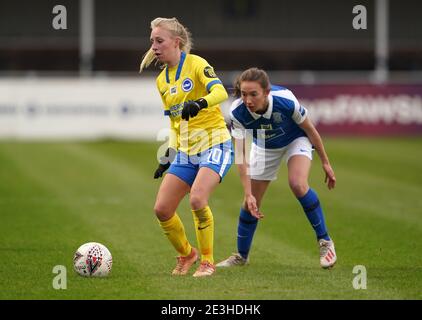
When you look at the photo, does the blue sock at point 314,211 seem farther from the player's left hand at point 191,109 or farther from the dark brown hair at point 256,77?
the player's left hand at point 191,109

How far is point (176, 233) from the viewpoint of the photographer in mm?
9266

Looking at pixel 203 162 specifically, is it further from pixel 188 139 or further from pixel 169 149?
pixel 169 149

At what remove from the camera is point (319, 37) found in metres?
37.1

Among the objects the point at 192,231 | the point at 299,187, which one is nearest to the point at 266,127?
the point at 299,187

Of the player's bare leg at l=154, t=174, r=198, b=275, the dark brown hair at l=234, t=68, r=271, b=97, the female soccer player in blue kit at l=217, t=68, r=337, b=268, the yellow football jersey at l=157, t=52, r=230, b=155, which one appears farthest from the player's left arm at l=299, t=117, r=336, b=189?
the player's bare leg at l=154, t=174, r=198, b=275

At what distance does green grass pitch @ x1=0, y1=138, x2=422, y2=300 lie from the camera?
8352 mm

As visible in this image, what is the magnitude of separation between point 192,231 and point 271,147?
2.98 m

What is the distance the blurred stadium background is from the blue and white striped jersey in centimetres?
116

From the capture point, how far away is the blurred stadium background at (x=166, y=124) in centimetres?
1010

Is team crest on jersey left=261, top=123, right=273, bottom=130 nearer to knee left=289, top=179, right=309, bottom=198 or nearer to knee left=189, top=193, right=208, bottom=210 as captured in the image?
knee left=289, top=179, right=309, bottom=198
